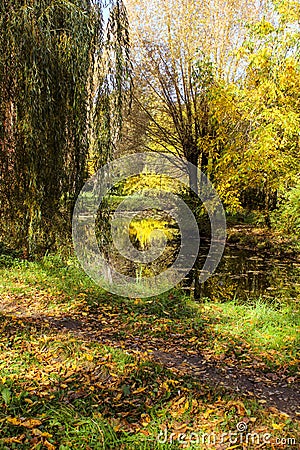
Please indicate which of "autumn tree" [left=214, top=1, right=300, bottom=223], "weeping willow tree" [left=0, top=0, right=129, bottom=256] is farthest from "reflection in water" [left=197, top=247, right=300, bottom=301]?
"weeping willow tree" [left=0, top=0, right=129, bottom=256]

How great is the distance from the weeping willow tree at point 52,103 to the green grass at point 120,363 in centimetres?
110

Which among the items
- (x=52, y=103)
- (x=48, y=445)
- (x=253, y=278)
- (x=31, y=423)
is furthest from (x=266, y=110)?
(x=48, y=445)

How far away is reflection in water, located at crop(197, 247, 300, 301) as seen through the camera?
22.3 ft

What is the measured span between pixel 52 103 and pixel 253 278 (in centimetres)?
536

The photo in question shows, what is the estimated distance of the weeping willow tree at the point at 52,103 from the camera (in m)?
3.58

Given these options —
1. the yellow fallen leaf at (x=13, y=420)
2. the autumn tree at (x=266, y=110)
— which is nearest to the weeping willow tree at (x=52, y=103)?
the yellow fallen leaf at (x=13, y=420)

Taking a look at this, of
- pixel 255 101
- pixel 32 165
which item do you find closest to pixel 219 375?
pixel 32 165

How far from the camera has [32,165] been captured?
379cm

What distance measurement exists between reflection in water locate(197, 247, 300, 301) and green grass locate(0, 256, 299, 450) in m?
0.76

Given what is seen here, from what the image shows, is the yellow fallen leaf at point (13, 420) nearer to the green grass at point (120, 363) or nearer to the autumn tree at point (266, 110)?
the green grass at point (120, 363)

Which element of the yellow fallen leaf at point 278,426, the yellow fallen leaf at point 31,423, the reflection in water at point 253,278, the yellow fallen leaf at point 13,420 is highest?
the reflection in water at point 253,278

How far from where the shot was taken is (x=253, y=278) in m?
7.77

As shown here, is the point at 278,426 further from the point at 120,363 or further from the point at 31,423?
the point at 31,423

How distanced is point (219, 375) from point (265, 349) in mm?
931
